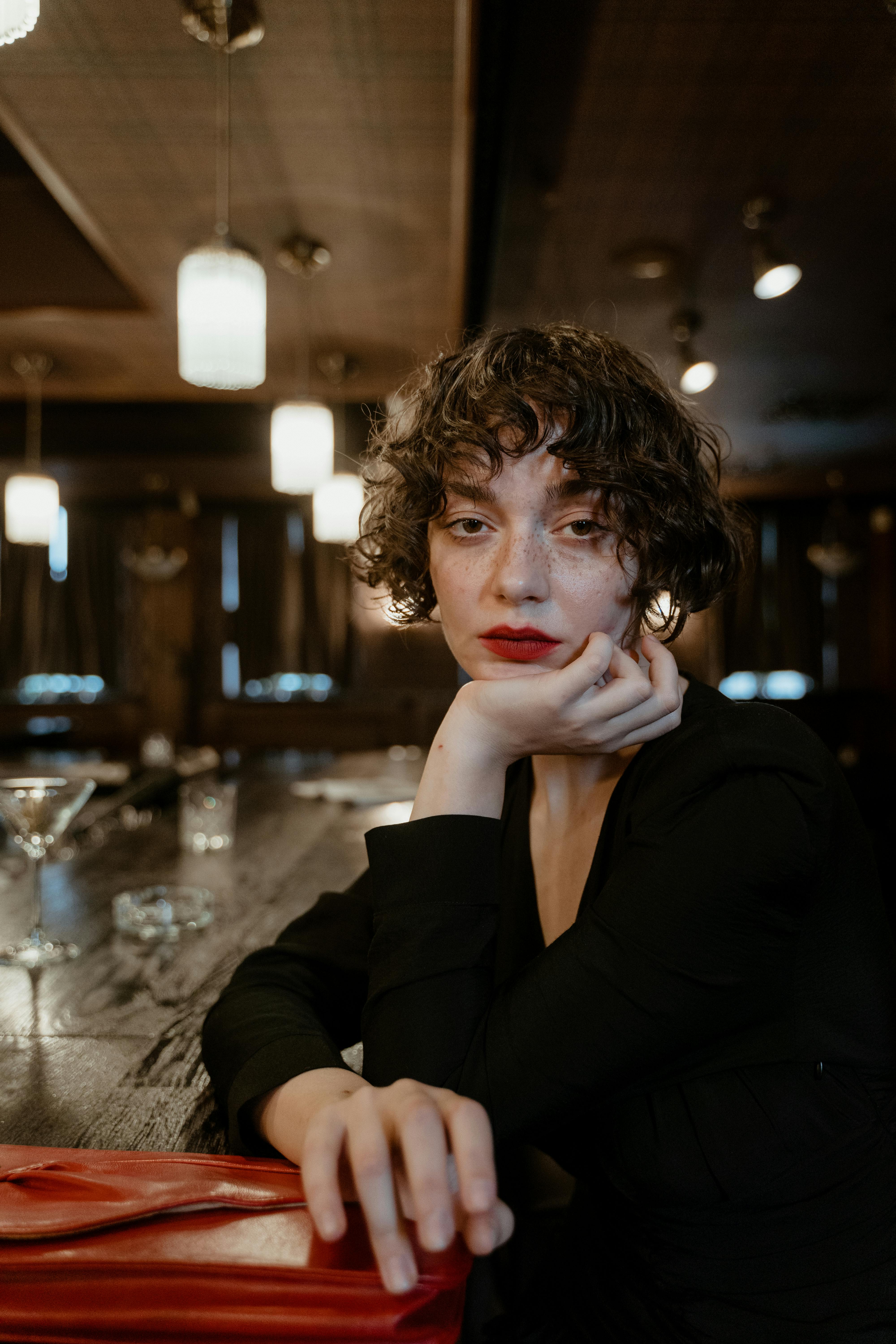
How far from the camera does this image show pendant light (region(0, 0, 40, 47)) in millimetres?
1373

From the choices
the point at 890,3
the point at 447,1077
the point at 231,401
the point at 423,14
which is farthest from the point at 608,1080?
the point at 231,401

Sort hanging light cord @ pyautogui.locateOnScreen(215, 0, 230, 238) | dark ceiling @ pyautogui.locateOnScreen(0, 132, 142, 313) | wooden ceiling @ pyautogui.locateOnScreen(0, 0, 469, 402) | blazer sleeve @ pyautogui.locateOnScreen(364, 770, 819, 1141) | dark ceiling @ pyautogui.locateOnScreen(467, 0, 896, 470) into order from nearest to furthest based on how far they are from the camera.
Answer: blazer sleeve @ pyautogui.locateOnScreen(364, 770, 819, 1141), hanging light cord @ pyautogui.locateOnScreen(215, 0, 230, 238), wooden ceiling @ pyautogui.locateOnScreen(0, 0, 469, 402), dark ceiling @ pyautogui.locateOnScreen(467, 0, 896, 470), dark ceiling @ pyautogui.locateOnScreen(0, 132, 142, 313)

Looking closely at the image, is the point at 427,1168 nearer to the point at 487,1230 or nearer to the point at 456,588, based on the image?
the point at 487,1230

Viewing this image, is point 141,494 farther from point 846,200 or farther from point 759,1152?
point 759,1152

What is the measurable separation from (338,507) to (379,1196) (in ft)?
12.3

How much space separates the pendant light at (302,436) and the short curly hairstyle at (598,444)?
7.76ft

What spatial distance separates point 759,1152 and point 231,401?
18.4 feet

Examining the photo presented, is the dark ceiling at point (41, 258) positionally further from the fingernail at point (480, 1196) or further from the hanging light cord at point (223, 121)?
the fingernail at point (480, 1196)

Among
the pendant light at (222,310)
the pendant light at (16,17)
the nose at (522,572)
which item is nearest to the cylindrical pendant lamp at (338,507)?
the pendant light at (222,310)

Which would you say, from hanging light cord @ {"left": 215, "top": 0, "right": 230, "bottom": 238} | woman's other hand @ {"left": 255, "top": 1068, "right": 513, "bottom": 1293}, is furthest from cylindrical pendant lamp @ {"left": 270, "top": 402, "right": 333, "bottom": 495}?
woman's other hand @ {"left": 255, "top": 1068, "right": 513, "bottom": 1293}

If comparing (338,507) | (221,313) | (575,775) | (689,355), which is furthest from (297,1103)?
(689,355)

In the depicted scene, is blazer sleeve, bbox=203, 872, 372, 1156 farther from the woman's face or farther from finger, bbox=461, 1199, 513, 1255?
the woman's face

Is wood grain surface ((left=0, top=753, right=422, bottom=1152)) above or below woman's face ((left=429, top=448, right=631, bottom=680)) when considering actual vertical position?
below

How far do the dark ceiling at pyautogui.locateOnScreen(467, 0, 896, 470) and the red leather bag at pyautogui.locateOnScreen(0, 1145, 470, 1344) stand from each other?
1591 millimetres
